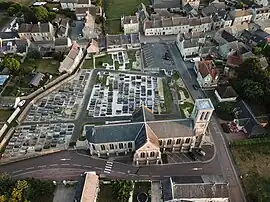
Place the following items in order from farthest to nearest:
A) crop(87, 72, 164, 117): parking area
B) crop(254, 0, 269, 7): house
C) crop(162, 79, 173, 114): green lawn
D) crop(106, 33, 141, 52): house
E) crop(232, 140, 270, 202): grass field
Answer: crop(254, 0, 269, 7): house
crop(106, 33, 141, 52): house
crop(87, 72, 164, 117): parking area
crop(162, 79, 173, 114): green lawn
crop(232, 140, 270, 202): grass field

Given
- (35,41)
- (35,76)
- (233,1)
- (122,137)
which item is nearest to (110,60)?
(35,76)

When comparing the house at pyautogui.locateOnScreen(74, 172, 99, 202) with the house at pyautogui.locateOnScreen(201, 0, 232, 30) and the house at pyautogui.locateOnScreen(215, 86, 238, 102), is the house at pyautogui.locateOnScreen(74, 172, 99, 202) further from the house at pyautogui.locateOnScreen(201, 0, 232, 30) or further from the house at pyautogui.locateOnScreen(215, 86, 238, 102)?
the house at pyautogui.locateOnScreen(201, 0, 232, 30)

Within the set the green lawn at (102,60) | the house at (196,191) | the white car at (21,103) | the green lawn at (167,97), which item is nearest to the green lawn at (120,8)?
the green lawn at (102,60)

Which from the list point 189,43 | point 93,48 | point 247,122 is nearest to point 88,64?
point 93,48

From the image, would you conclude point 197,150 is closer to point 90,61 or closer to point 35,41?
point 90,61

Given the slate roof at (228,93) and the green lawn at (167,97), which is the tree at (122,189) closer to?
the green lawn at (167,97)

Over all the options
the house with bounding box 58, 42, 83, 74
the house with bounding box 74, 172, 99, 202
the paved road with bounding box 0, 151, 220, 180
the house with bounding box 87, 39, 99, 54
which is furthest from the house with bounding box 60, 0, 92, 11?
the house with bounding box 74, 172, 99, 202
